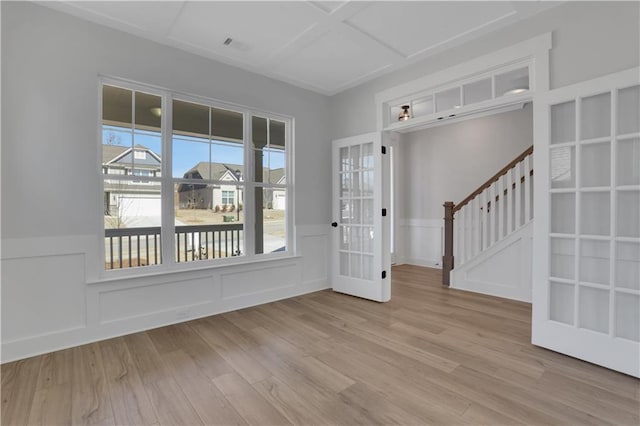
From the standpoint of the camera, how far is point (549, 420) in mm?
1680

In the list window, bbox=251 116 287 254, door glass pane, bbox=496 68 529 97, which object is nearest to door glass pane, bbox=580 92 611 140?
door glass pane, bbox=496 68 529 97

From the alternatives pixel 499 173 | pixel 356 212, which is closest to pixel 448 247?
pixel 499 173

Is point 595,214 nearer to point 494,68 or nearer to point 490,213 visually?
point 494,68

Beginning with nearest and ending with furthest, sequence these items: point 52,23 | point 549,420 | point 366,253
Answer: point 549,420 < point 52,23 < point 366,253

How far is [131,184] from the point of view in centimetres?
298

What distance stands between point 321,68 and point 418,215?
3918mm

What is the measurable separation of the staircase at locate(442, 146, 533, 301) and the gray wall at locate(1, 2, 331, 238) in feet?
14.0

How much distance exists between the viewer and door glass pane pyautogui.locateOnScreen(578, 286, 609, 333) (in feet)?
7.40

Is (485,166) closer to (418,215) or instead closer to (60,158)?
(418,215)

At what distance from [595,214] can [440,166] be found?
12.9 feet

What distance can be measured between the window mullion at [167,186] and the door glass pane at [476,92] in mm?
3110

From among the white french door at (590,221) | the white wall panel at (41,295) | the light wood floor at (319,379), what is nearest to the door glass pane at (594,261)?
the white french door at (590,221)

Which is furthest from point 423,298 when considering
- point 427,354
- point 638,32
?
point 638,32

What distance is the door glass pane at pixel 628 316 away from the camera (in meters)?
2.12
